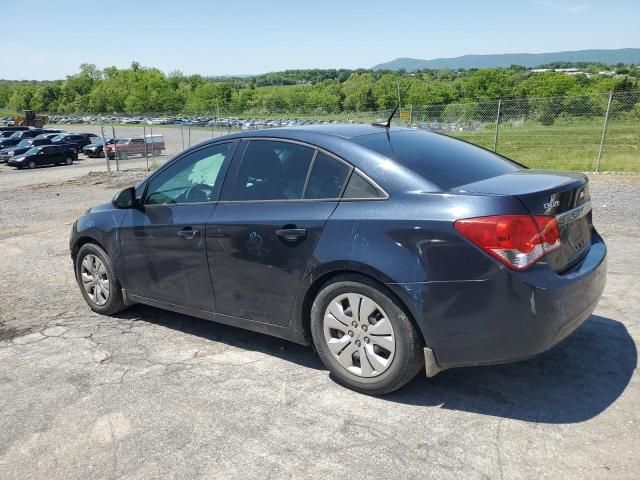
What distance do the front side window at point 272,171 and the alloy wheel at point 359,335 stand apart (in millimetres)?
792

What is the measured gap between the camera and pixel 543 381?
3523 millimetres

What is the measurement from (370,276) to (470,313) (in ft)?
1.93

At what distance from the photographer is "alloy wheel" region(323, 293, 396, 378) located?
3252 mm

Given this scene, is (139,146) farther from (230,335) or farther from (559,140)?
(230,335)

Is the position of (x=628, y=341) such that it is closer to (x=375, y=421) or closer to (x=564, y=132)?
(x=375, y=421)

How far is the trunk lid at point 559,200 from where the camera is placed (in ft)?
9.99

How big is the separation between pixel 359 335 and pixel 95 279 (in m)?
2.92

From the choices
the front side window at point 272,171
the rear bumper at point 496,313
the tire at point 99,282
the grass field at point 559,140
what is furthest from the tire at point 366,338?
the grass field at point 559,140

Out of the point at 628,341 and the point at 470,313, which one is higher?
the point at 470,313

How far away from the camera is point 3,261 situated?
7762 mm

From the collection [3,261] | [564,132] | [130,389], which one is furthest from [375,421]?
[564,132]

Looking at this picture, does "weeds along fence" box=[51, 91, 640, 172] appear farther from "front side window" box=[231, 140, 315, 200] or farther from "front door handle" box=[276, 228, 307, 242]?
"front door handle" box=[276, 228, 307, 242]

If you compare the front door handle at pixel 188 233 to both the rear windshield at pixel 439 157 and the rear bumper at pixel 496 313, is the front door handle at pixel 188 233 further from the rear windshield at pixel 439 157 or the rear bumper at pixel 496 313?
the rear bumper at pixel 496 313

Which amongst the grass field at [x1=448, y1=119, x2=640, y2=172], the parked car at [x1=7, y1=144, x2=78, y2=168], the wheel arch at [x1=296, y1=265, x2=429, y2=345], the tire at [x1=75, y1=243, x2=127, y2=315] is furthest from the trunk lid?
the parked car at [x1=7, y1=144, x2=78, y2=168]
